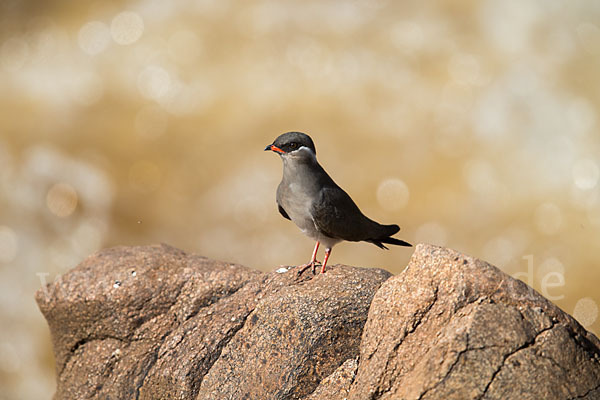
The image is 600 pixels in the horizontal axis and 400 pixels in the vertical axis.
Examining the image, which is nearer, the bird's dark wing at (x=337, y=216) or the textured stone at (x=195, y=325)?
the textured stone at (x=195, y=325)

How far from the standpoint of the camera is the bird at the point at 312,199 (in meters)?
6.34

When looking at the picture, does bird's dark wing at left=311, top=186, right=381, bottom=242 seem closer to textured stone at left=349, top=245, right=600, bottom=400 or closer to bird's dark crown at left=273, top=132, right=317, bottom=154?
bird's dark crown at left=273, top=132, right=317, bottom=154

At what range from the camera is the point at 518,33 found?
14336 mm

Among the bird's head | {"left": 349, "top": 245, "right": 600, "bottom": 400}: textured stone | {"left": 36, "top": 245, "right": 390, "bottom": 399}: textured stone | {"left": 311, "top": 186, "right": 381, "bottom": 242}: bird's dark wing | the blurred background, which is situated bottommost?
{"left": 349, "top": 245, "right": 600, "bottom": 400}: textured stone

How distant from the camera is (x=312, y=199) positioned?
6496mm

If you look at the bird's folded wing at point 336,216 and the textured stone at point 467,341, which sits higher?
the bird's folded wing at point 336,216

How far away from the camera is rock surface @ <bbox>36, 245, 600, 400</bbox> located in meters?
4.67

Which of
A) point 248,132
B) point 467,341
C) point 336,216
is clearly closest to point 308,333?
point 336,216

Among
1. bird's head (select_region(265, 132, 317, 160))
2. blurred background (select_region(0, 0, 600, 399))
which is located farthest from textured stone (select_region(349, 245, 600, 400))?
blurred background (select_region(0, 0, 600, 399))

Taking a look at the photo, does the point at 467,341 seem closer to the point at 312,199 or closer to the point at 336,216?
the point at 336,216

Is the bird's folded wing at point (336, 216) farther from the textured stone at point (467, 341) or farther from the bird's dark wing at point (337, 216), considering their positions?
the textured stone at point (467, 341)

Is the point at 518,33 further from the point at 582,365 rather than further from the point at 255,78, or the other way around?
the point at 582,365

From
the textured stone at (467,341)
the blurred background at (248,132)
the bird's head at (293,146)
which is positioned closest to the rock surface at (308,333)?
the textured stone at (467,341)

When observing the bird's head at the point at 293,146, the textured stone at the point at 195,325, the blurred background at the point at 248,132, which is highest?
the blurred background at the point at 248,132
